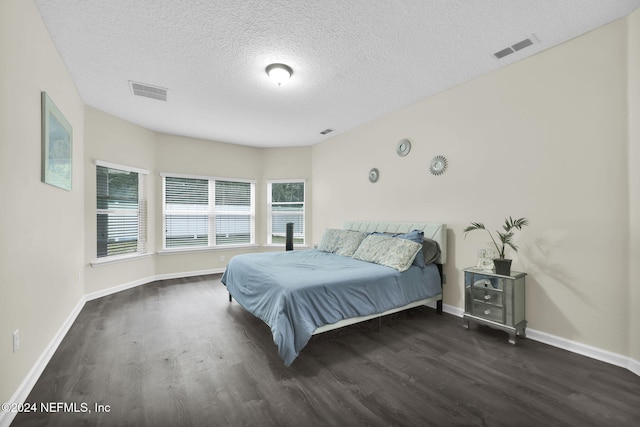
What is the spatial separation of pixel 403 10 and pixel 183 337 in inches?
139

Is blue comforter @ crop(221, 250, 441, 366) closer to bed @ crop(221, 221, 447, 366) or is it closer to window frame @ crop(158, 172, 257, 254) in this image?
bed @ crop(221, 221, 447, 366)

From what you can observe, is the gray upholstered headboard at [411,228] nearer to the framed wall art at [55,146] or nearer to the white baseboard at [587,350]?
the white baseboard at [587,350]

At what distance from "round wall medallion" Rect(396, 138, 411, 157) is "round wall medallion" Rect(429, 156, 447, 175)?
1.49 feet

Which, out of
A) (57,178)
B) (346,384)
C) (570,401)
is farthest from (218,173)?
(570,401)

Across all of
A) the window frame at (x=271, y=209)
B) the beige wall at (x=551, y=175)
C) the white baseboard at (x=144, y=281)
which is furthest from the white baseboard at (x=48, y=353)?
the beige wall at (x=551, y=175)

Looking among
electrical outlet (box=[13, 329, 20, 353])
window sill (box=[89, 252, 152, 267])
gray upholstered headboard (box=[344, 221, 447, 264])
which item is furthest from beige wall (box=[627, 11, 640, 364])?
window sill (box=[89, 252, 152, 267])

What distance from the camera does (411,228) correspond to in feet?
12.3

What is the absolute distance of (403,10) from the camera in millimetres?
2092

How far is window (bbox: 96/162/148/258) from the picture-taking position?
419 cm

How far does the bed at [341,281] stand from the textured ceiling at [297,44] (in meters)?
1.91


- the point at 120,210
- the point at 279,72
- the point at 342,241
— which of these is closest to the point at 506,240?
the point at 342,241

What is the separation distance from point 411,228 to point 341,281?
5.25 feet

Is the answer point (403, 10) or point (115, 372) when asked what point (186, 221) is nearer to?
point (115, 372)

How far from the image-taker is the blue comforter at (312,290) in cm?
229
